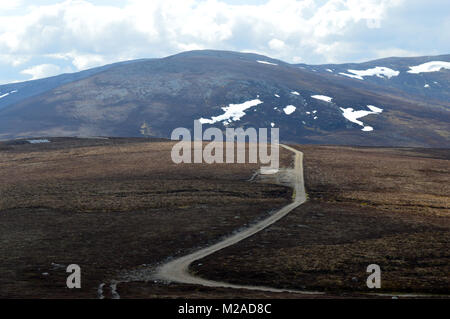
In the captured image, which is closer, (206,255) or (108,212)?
(206,255)

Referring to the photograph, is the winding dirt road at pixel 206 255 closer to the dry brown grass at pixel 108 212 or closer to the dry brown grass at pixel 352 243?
the dry brown grass at pixel 352 243

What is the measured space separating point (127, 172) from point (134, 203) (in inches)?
955

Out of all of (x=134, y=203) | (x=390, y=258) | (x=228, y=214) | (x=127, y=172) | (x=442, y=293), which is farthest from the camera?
(x=127, y=172)

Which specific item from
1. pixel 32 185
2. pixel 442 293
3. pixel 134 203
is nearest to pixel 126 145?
pixel 32 185

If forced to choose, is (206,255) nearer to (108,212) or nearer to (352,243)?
(352,243)

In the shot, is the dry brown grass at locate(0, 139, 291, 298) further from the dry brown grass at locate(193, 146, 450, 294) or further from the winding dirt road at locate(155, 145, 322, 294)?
the dry brown grass at locate(193, 146, 450, 294)

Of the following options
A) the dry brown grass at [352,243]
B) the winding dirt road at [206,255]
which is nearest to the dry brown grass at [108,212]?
the winding dirt road at [206,255]

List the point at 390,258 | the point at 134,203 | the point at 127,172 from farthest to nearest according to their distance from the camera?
1. the point at 127,172
2. the point at 134,203
3. the point at 390,258

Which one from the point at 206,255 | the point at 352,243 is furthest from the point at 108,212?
the point at 352,243

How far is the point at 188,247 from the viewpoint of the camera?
42.2 metres

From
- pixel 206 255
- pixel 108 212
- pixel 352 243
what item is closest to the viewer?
pixel 206 255

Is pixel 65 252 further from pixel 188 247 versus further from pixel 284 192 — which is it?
pixel 284 192

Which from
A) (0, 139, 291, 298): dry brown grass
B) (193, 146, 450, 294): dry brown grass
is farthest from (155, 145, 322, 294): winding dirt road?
(0, 139, 291, 298): dry brown grass

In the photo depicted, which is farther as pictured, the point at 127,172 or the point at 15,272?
the point at 127,172
